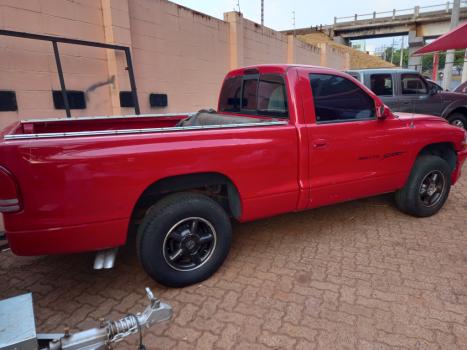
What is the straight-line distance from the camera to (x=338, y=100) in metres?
3.42

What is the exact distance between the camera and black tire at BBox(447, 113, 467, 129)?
8.41 metres

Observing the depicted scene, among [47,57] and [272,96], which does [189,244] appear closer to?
[272,96]

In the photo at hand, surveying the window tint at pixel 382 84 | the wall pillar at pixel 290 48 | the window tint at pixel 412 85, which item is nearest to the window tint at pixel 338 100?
the window tint at pixel 382 84

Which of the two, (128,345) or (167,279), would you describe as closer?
(128,345)

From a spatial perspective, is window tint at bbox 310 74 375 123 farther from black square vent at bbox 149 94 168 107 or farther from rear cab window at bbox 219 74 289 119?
black square vent at bbox 149 94 168 107

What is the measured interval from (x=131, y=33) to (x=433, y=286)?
594 cm

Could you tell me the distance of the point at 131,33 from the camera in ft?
20.1

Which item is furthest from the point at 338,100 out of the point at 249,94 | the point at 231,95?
the point at 231,95

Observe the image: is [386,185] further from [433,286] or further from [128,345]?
[128,345]

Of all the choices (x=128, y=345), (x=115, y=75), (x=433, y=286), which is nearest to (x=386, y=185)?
(x=433, y=286)

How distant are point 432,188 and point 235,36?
635 cm

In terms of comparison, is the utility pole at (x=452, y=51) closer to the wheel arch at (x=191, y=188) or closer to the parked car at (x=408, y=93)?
the parked car at (x=408, y=93)

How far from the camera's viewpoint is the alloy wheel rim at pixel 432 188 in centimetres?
411

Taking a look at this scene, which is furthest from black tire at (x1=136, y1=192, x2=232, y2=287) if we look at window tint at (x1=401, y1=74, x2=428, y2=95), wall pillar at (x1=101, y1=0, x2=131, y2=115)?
window tint at (x1=401, y1=74, x2=428, y2=95)
